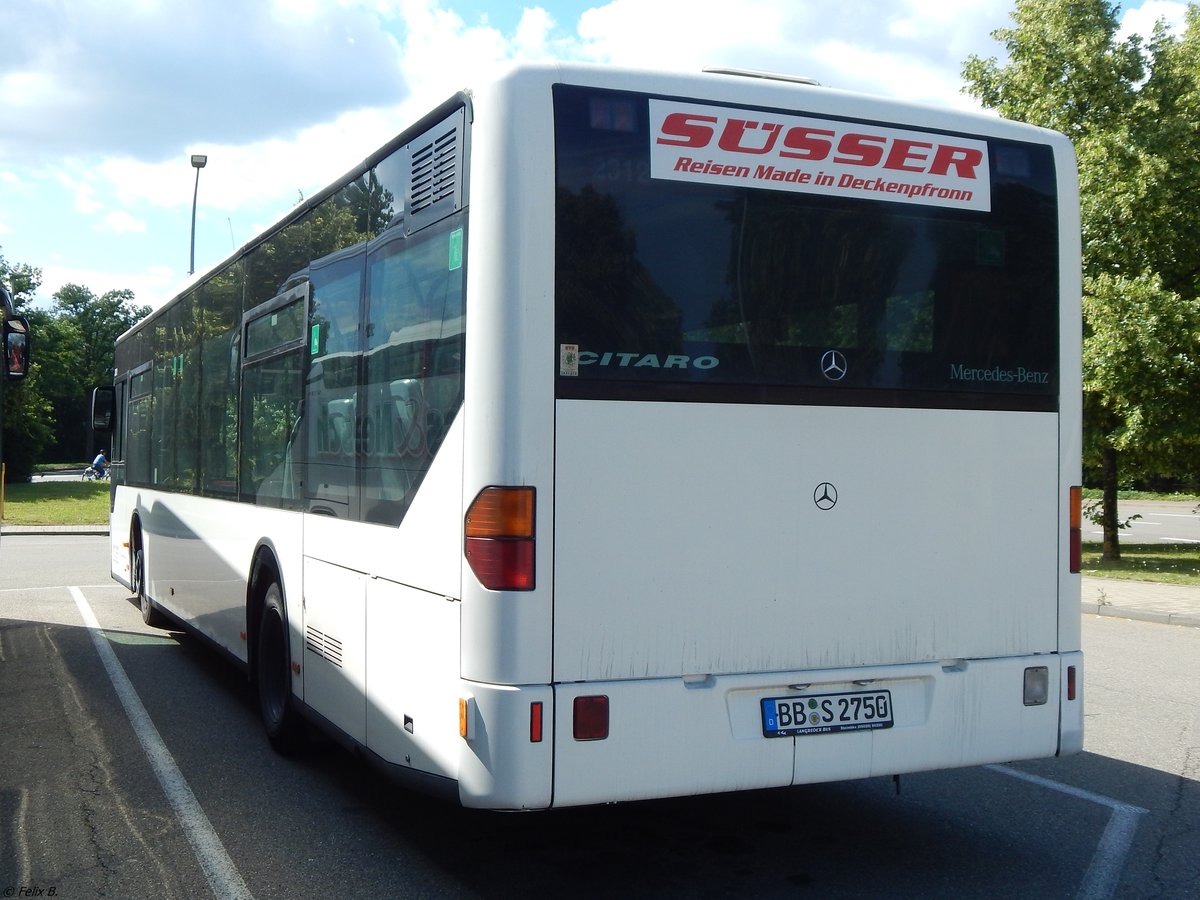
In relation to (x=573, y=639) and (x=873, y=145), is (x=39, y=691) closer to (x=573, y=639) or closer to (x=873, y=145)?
(x=573, y=639)

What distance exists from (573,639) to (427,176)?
194cm

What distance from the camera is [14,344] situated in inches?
386

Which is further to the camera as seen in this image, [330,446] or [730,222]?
[330,446]

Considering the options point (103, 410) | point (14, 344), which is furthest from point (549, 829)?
point (103, 410)

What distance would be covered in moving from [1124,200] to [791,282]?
16.0 metres

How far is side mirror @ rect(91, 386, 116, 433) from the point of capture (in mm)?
13586

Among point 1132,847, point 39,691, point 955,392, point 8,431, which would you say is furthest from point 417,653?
point 8,431

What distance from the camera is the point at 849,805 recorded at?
245 inches

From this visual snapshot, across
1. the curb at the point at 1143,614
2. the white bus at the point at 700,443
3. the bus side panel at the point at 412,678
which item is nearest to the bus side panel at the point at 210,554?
the white bus at the point at 700,443

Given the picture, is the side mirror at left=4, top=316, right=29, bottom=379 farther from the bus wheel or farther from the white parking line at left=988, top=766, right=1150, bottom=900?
the white parking line at left=988, top=766, right=1150, bottom=900

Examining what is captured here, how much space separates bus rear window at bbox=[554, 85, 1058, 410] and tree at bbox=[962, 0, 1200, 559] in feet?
45.2

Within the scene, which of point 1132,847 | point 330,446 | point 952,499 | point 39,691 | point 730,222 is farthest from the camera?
point 39,691

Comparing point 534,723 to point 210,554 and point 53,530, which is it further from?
point 53,530

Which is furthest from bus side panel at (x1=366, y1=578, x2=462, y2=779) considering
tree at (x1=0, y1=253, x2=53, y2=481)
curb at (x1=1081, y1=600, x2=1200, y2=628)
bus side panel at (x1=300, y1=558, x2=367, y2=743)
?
tree at (x1=0, y1=253, x2=53, y2=481)
